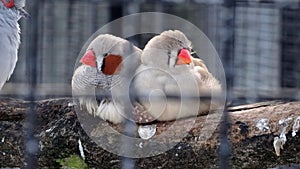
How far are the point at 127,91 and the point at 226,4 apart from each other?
270 mm

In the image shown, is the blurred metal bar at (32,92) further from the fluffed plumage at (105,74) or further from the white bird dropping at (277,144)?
the white bird dropping at (277,144)

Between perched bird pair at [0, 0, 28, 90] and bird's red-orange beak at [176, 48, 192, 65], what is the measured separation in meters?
0.39

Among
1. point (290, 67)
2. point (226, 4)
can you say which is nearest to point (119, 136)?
point (226, 4)

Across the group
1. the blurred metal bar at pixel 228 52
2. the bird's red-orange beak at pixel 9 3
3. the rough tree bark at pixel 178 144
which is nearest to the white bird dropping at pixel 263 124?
the rough tree bark at pixel 178 144

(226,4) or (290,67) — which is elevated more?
(226,4)

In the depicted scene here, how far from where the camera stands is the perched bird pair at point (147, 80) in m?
1.24

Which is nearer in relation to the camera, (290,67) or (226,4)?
(226,4)

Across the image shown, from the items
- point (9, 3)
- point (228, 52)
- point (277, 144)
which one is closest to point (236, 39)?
point (9, 3)

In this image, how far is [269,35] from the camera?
2.43 meters

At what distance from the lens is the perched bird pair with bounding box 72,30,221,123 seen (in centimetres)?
124

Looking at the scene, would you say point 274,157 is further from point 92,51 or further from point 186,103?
point 92,51

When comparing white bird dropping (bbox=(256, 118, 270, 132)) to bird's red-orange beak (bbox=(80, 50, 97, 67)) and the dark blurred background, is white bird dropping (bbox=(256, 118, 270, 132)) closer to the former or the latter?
bird's red-orange beak (bbox=(80, 50, 97, 67))

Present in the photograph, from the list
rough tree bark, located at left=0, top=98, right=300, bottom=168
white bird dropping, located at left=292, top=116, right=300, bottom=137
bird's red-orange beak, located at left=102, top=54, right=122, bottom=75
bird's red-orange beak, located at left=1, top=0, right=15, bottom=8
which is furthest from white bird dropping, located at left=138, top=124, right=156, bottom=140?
bird's red-orange beak, located at left=1, top=0, right=15, bottom=8

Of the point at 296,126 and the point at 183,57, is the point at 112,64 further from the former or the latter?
the point at 296,126
